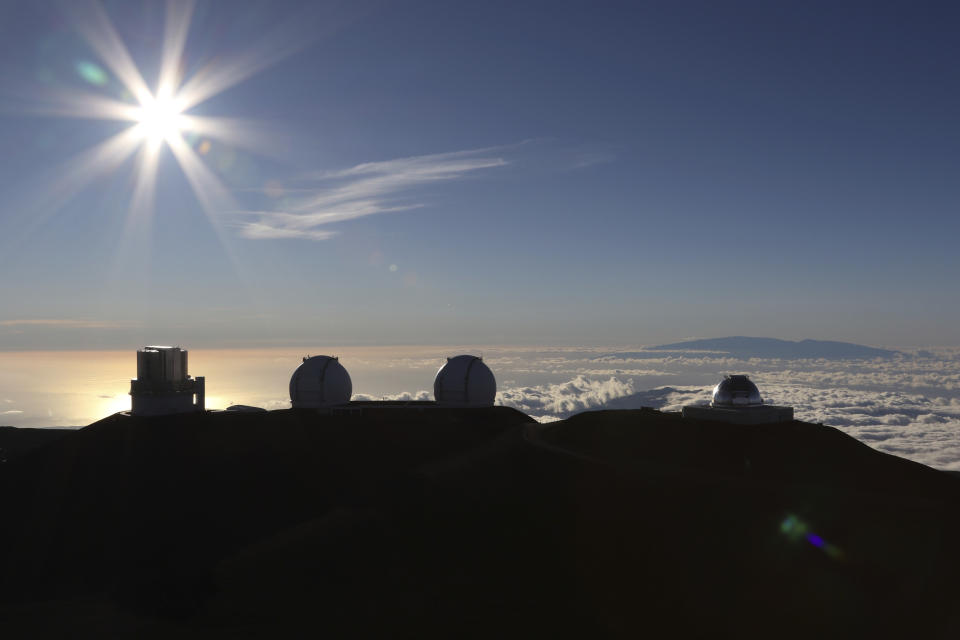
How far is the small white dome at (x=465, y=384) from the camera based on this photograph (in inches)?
1854

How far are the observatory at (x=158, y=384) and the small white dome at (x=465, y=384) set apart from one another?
706 inches

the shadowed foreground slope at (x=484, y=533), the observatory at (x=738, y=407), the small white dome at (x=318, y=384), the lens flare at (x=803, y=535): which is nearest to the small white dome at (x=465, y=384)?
the small white dome at (x=318, y=384)

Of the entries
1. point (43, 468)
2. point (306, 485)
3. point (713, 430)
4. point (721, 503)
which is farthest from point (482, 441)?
point (43, 468)

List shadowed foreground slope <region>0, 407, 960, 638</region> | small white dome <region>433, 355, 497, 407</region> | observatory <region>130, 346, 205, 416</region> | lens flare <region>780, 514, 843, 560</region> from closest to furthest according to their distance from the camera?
shadowed foreground slope <region>0, 407, 960, 638</region>, lens flare <region>780, 514, 843, 560</region>, observatory <region>130, 346, 205, 416</region>, small white dome <region>433, 355, 497, 407</region>

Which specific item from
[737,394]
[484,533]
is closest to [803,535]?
[484,533]

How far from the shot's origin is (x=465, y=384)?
47.1 metres

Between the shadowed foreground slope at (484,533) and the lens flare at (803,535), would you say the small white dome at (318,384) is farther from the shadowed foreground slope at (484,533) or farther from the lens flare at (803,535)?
the lens flare at (803,535)

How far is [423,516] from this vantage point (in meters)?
26.1

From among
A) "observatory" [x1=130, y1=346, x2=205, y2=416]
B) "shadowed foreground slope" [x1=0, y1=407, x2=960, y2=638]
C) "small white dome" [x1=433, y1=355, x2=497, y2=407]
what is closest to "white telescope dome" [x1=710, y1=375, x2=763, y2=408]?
"shadowed foreground slope" [x1=0, y1=407, x2=960, y2=638]

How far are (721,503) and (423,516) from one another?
11625 mm

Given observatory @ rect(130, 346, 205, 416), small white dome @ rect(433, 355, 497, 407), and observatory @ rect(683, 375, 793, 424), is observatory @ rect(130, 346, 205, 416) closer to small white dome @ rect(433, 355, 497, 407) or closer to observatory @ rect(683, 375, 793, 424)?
small white dome @ rect(433, 355, 497, 407)

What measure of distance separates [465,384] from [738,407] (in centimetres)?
1915

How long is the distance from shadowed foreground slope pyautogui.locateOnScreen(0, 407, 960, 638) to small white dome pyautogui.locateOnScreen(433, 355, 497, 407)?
7326 mm

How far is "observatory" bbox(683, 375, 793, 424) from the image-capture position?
3525cm
